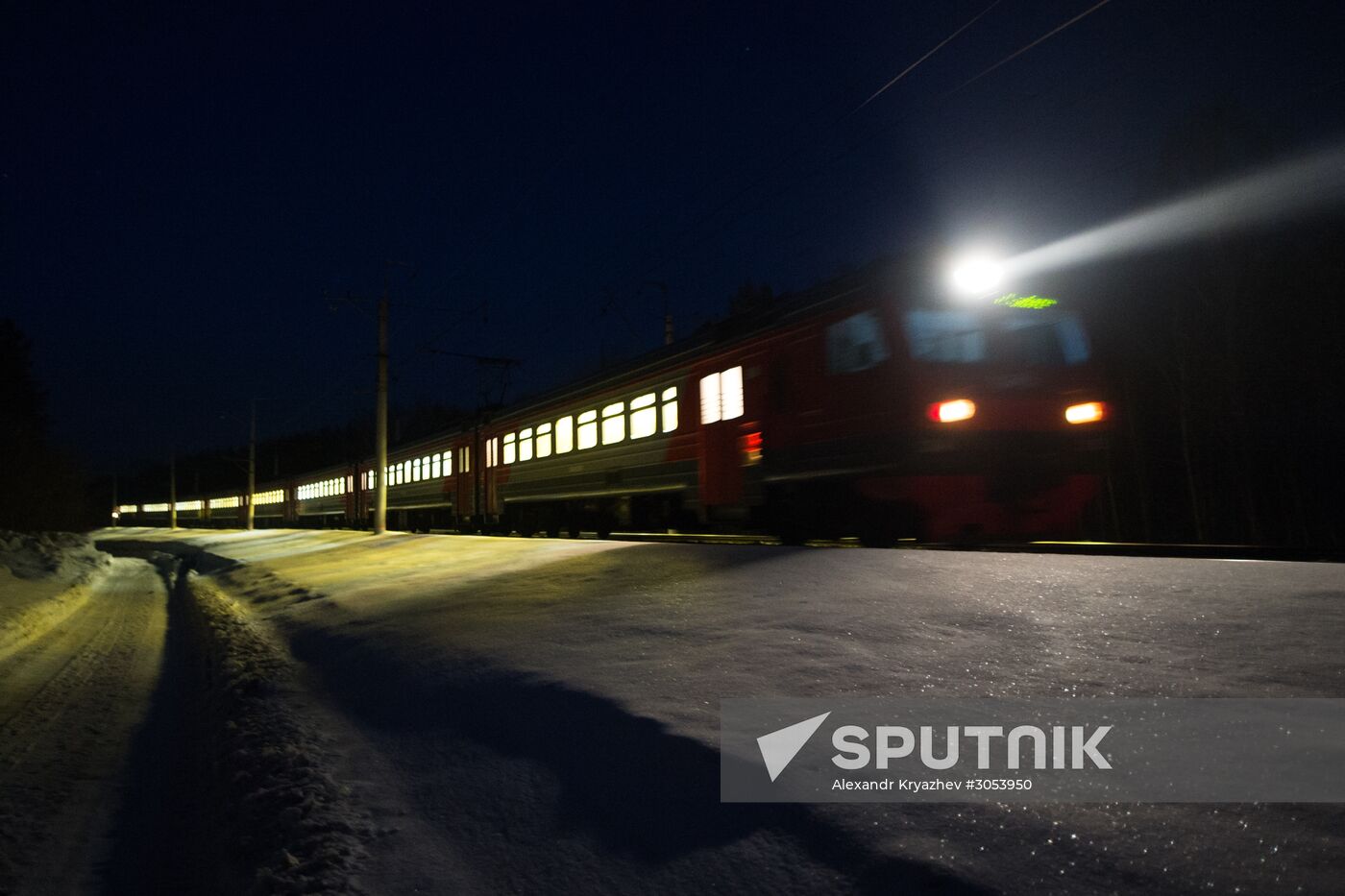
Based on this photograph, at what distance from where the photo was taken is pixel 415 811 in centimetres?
338

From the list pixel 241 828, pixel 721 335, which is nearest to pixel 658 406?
pixel 721 335

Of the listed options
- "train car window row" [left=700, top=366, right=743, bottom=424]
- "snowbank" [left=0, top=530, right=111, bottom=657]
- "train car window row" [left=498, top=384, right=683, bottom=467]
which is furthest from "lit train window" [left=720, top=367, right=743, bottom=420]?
"snowbank" [left=0, top=530, right=111, bottom=657]

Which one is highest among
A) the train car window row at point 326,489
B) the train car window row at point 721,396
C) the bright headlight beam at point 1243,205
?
the bright headlight beam at point 1243,205

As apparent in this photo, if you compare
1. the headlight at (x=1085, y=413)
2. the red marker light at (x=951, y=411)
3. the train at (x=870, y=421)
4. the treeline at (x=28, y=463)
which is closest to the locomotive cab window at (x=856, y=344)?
the train at (x=870, y=421)

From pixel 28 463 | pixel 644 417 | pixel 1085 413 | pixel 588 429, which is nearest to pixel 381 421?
pixel 588 429

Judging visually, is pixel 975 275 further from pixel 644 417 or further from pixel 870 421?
pixel 644 417

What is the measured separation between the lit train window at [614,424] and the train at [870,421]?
9 cm

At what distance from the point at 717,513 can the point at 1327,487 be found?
17.7 meters

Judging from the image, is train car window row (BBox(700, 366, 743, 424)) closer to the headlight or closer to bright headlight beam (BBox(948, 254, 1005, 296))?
bright headlight beam (BBox(948, 254, 1005, 296))

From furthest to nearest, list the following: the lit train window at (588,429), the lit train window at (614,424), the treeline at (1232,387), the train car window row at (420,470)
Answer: the train car window row at (420,470), the treeline at (1232,387), the lit train window at (588,429), the lit train window at (614,424)

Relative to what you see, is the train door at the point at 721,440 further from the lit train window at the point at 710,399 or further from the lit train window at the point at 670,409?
the lit train window at the point at 670,409

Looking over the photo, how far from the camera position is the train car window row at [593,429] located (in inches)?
511

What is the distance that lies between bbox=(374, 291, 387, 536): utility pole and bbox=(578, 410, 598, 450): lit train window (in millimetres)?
8640

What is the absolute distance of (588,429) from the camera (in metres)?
15.4
